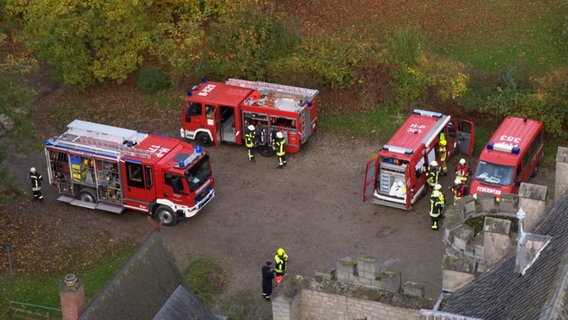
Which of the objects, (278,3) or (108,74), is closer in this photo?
(108,74)

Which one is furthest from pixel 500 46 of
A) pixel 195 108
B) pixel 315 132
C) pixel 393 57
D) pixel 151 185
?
pixel 151 185

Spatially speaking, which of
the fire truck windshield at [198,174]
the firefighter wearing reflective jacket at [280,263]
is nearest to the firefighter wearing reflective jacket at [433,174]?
the firefighter wearing reflective jacket at [280,263]

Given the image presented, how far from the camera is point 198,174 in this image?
32.5 meters

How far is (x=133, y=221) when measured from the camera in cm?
3338

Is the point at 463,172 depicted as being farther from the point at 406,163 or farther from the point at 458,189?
the point at 406,163

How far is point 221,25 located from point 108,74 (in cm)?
484

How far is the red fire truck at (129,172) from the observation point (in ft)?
105

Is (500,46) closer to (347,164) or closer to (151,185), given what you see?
(347,164)

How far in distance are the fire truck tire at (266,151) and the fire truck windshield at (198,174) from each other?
3874mm

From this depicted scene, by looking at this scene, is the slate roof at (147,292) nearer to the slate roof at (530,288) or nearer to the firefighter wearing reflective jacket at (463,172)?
the slate roof at (530,288)

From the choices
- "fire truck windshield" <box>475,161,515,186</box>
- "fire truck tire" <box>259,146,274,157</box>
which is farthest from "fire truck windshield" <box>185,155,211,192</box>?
"fire truck windshield" <box>475,161,515,186</box>

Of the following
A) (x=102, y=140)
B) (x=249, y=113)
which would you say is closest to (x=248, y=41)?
(x=249, y=113)

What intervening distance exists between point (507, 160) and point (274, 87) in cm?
938

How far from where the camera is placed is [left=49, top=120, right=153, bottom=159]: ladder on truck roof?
32.4m
